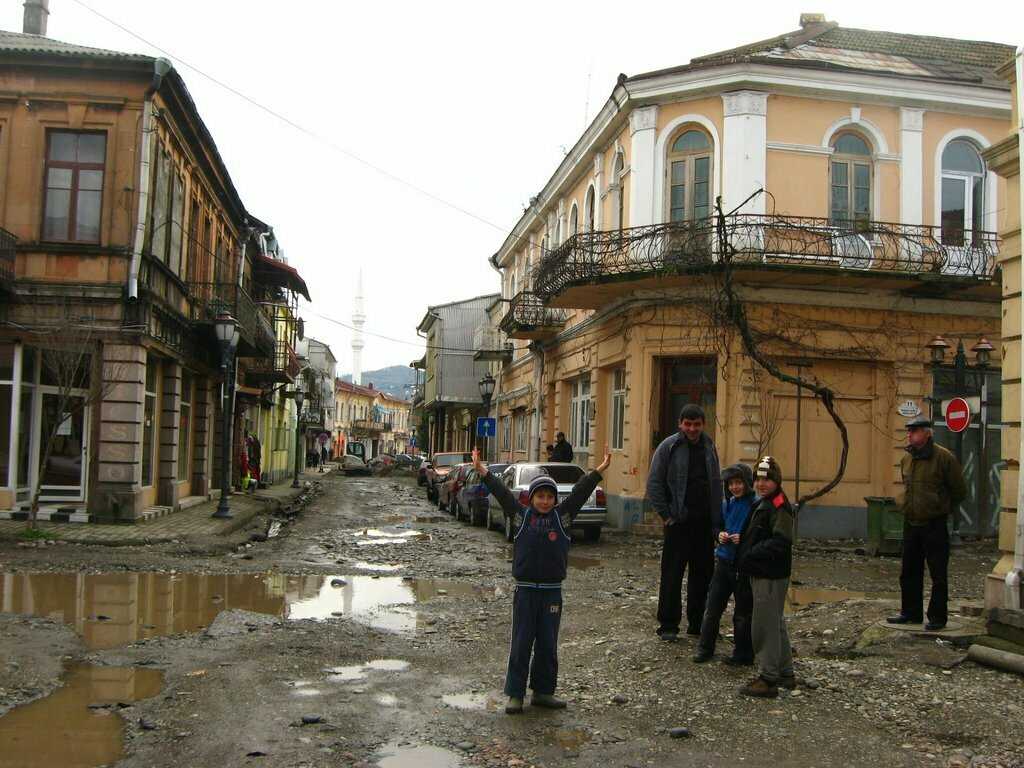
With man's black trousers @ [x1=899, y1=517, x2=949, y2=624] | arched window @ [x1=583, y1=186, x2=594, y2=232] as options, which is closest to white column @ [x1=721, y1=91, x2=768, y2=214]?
arched window @ [x1=583, y1=186, x2=594, y2=232]

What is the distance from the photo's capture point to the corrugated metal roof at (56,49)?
15984 mm

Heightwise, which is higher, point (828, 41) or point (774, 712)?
point (828, 41)

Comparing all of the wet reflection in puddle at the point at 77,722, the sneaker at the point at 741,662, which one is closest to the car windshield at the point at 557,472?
the sneaker at the point at 741,662

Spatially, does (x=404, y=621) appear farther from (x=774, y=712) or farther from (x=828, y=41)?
(x=828, y=41)

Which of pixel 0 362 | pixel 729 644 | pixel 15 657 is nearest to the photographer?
pixel 15 657

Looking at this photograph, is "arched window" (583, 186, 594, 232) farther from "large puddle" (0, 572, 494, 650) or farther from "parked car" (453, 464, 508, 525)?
"large puddle" (0, 572, 494, 650)

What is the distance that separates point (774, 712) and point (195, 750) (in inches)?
136

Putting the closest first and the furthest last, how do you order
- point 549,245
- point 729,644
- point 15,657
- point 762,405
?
point 15,657
point 729,644
point 762,405
point 549,245

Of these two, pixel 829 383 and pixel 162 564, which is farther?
pixel 829 383

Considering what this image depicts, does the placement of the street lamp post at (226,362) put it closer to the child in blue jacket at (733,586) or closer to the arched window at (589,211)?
the arched window at (589,211)

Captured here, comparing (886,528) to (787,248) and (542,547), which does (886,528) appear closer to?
(787,248)

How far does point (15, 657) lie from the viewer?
675cm

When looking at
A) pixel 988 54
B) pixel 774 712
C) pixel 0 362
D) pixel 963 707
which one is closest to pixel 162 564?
pixel 0 362

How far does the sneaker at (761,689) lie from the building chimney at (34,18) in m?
21.6
